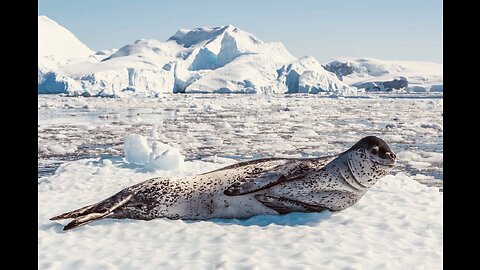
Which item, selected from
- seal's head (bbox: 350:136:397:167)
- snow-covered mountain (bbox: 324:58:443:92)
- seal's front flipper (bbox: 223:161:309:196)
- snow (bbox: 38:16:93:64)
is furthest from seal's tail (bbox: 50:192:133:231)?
snow (bbox: 38:16:93:64)

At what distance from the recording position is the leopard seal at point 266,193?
11.0ft

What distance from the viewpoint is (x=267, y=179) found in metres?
3.44

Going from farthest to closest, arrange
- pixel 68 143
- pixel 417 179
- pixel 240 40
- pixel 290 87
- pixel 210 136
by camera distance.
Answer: pixel 240 40, pixel 290 87, pixel 210 136, pixel 68 143, pixel 417 179

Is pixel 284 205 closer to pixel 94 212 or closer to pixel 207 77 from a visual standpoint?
pixel 94 212

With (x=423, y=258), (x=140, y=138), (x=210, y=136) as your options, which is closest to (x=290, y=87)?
(x=210, y=136)

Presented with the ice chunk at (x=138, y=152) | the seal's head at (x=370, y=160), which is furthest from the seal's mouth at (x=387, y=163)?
the ice chunk at (x=138, y=152)

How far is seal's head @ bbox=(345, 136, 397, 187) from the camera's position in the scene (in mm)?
3275

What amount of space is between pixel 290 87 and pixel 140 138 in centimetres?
4142

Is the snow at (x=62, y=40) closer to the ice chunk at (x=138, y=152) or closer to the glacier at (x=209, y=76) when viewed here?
the glacier at (x=209, y=76)

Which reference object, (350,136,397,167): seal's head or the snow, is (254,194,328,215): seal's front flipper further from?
the snow

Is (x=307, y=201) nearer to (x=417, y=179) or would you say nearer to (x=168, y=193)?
(x=168, y=193)

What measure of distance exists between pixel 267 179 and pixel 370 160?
29.9 inches

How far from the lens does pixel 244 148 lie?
790 centimetres

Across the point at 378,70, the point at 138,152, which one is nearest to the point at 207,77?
the point at 138,152
